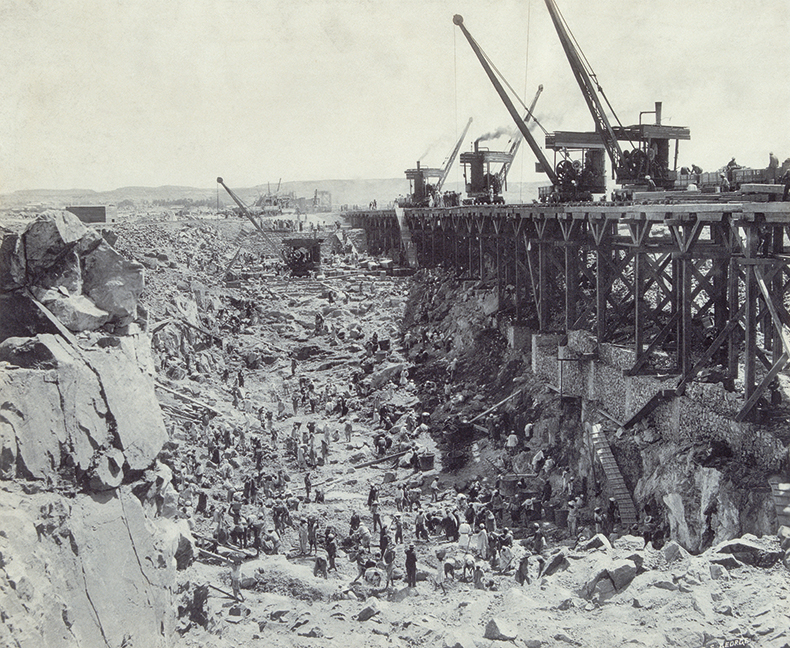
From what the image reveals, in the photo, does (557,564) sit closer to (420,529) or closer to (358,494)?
(420,529)

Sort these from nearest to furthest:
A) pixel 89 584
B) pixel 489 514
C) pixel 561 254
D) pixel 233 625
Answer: pixel 89 584 → pixel 233 625 → pixel 489 514 → pixel 561 254

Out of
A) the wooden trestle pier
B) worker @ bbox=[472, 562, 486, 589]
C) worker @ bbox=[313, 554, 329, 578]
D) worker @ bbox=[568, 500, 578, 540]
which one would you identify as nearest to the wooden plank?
the wooden trestle pier

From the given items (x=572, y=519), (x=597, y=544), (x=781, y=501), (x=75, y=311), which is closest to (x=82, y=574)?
(x=75, y=311)

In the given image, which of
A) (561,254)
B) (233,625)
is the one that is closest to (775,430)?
(233,625)

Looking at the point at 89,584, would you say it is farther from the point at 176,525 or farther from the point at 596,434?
the point at 596,434

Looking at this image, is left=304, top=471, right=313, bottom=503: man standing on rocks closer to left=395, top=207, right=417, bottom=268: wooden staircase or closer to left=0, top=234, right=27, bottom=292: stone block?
left=0, top=234, right=27, bottom=292: stone block

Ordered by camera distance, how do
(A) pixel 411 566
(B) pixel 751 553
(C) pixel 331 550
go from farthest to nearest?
(C) pixel 331 550 < (A) pixel 411 566 < (B) pixel 751 553

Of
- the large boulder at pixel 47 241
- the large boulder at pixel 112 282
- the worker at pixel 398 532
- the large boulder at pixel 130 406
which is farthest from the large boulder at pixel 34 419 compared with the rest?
the worker at pixel 398 532
